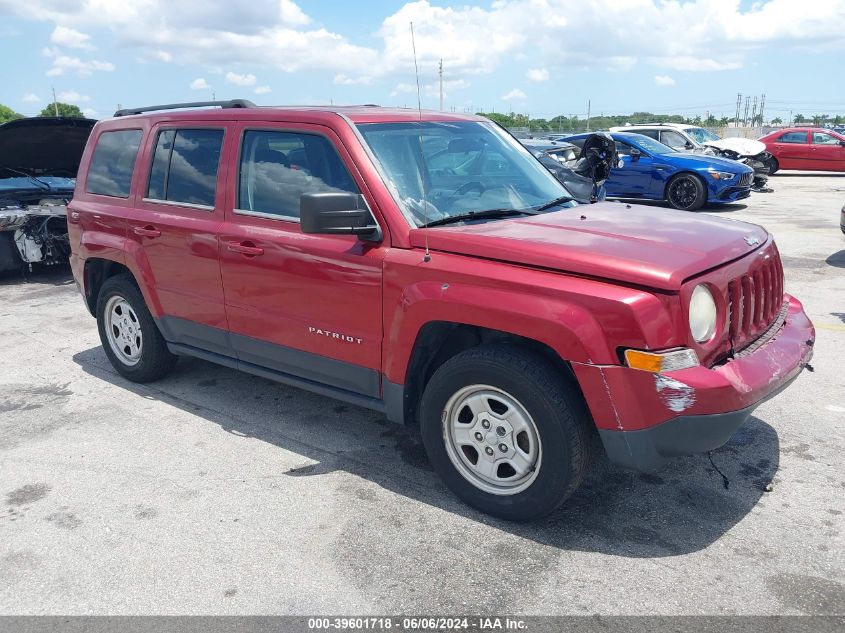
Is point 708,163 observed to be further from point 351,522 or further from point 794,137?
point 351,522

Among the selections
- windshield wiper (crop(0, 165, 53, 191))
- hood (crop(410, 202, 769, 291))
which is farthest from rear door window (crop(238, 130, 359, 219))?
windshield wiper (crop(0, 165, 53, 191))

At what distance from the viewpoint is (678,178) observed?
13.8 metres

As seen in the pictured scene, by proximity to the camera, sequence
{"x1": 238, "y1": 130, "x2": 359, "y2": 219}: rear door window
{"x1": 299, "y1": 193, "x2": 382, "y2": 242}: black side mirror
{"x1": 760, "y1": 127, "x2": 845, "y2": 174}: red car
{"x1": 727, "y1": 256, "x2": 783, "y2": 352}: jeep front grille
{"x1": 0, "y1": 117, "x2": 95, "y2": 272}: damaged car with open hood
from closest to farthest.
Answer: {"x1": 727, "y1": 256, "x2": 783, "y2": 352}: jeep front grille, {"x1": 299, "y1": 193, "x2": 382, "y2": 242}: black side mirror, {"x1": 238, "y1": 130, "x2": 359, "y2": 219}: rear door window, {"x1": 0, "y1": 117, "x2": 95, "y2": 272}: damaged car with open hood, {"x1": 760, "y1": 127, "x2": 845, "y2": 174}: red car

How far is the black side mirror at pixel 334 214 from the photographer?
→ 3.31 metres

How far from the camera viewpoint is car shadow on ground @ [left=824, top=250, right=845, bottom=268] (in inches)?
341

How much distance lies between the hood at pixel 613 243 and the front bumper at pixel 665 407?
386mm

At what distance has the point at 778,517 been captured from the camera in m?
3.35

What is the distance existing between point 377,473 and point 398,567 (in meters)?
0.88

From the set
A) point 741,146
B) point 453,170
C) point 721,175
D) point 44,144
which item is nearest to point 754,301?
point 453,170

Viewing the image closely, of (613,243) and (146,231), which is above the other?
(613,243)

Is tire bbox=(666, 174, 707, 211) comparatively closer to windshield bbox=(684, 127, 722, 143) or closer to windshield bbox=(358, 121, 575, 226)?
windshield bbox=(684, 127, 722, 143)

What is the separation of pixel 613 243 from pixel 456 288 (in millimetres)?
731

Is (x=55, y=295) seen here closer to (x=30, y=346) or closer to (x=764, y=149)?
Answer: (x=30, y=346)

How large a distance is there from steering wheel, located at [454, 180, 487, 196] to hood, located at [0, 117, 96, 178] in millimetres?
5872
